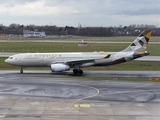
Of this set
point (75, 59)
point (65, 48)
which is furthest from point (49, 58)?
point (65, 48)

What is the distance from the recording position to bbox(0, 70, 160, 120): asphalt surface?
2280 cm

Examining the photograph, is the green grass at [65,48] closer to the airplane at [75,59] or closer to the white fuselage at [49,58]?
the airplane at [75,59]

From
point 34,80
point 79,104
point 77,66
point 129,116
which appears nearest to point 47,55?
point 77,66

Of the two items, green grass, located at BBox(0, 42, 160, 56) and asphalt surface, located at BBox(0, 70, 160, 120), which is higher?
asphalt surface, located at BBox(0, 70, 160, 120)

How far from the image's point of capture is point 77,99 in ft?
93.2

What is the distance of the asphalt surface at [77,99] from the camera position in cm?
2280

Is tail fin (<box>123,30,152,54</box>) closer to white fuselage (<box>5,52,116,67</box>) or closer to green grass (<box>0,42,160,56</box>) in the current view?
white fuselage (<box>5,52,116,67</box>)

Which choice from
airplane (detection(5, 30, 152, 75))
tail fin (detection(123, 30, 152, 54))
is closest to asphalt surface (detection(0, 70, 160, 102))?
airplane (detection(5, 30, 152, 75))

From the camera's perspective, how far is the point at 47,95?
3027 cm

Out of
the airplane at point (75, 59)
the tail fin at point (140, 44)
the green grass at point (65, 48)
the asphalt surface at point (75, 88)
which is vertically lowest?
the green grass at point (65, 48)

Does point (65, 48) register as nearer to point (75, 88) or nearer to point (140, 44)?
point (140, 44)

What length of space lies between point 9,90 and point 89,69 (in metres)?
22.1

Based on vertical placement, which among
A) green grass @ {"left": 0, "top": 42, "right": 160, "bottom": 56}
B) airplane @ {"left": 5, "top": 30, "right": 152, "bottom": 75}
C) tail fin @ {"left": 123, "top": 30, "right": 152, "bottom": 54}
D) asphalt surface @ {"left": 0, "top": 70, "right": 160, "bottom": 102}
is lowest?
green grass @ {"left": 0, "top": 42, "right": 160, "bottom": 56}

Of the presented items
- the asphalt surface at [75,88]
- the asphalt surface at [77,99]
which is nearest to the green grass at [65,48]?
the asphalt surface at [75,88]
